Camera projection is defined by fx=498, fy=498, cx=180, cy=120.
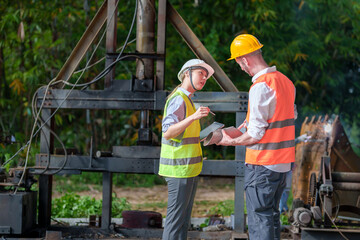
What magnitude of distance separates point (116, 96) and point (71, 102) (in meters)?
0.64

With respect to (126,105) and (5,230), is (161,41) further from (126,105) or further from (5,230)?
(5,230)

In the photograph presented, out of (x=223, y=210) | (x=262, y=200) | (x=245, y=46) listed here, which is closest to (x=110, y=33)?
(x=245, y=46)

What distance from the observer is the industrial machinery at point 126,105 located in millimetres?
6645

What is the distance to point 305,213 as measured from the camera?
660cm

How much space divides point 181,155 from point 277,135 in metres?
0.96

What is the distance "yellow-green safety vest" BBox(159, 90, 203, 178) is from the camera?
4656 millimetres

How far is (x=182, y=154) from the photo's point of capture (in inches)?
185

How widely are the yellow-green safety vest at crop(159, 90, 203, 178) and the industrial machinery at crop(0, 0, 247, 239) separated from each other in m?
1.86

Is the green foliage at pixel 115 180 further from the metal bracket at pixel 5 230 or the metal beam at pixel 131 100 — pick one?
the metal bracket at pixel 5 230

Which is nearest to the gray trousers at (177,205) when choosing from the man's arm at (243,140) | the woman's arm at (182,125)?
the woman's arm at (182,125)

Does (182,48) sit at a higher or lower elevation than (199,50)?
higher

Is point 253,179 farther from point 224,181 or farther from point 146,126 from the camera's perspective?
point 224,181

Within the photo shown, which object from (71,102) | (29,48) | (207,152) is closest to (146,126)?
(71,102)

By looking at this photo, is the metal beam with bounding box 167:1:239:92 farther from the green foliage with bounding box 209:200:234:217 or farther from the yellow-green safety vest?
the green foliage with bounding box 209:200:234:217
